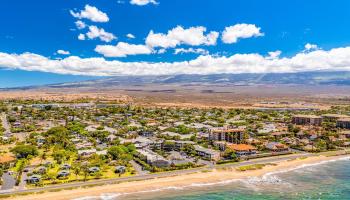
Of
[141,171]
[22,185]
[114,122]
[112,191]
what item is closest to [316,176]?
[141,171]

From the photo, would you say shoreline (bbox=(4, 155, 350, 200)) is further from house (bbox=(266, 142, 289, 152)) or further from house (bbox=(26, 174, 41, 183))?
house (bbox=(266, 142, 289, 152))

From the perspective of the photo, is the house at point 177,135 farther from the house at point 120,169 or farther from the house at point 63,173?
the house at point 63,173

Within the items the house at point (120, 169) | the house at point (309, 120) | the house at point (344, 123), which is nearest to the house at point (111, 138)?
the house at point (120, 169)

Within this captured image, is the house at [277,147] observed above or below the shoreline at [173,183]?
above

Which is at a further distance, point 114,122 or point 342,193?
point 114,122

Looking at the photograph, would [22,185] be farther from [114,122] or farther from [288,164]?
[114,122]

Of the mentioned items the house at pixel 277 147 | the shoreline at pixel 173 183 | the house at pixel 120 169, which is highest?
the house at pixel 277 147

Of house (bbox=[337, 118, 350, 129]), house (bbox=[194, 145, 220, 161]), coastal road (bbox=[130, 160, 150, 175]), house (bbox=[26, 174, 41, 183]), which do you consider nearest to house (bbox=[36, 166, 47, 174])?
house (bbox=[26, 174, 41, 183])

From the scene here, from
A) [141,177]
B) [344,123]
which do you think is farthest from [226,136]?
[344,123]
